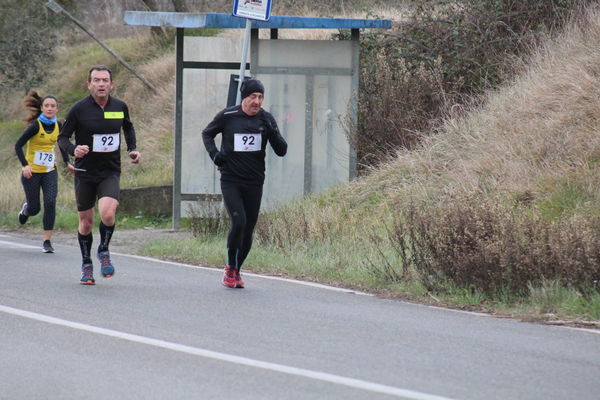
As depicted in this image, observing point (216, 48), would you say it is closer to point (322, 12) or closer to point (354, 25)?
point (354, 25)

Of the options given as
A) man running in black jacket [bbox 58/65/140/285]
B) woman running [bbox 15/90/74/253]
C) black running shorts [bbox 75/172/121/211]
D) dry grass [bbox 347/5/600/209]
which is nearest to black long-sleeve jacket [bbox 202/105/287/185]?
man running in black jacket [bbox 58/65/140/285]

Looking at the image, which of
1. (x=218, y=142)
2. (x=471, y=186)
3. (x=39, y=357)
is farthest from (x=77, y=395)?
(x=218, y=142)

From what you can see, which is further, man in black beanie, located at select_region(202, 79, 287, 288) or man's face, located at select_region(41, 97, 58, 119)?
man's face, located at select_region(41, 97, 58, 119)

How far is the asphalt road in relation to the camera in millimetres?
6320

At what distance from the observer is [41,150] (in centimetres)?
1413

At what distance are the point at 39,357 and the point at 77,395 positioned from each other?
1.14 metres

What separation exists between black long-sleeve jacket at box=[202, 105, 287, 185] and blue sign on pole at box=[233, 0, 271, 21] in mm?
2773

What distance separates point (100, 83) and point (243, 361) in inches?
167

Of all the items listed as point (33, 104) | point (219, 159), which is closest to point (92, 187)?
point (219, 159)

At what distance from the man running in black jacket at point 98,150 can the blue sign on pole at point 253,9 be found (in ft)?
8.61

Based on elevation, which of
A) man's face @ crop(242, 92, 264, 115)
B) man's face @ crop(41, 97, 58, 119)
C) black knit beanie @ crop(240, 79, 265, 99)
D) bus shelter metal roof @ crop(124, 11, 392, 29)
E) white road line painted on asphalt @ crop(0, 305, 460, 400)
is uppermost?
bus shelter metal roof @ crop(124, 11, 392, 29)

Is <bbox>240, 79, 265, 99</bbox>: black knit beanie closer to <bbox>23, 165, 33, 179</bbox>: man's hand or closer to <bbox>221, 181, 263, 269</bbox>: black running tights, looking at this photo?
<bbox>221, 181, 263, 269</bbox>: black running tights

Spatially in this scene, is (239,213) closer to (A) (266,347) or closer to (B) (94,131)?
(B) (94,131)

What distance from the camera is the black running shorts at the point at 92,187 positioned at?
10594 millimetres
